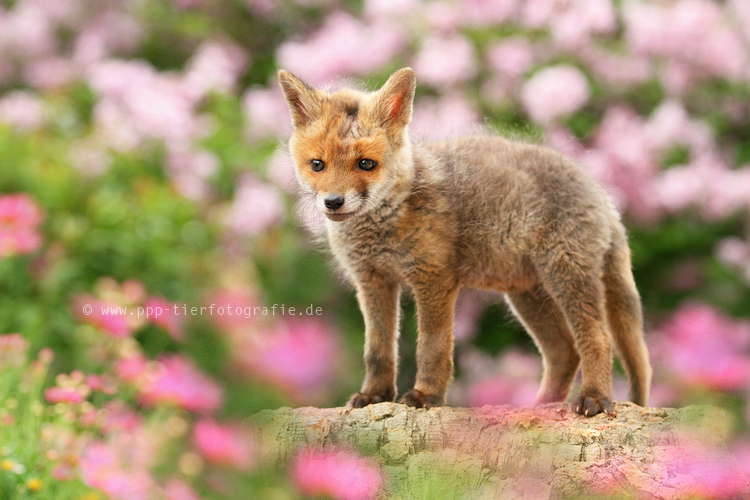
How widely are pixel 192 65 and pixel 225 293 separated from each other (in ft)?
12.0

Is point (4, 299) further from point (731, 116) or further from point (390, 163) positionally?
point (731, 116)

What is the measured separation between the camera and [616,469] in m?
3.27

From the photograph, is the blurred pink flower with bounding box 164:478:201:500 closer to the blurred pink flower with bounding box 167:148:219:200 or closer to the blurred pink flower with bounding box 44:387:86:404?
the blurred pink flower with bounding box 44:387:86:404

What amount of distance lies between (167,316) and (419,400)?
8.14ft

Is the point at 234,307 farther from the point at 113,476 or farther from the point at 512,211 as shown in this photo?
the point at 512,211

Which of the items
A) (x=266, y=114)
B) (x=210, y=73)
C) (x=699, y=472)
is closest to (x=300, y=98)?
(x=699, y=472)

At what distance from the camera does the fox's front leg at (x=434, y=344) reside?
3.57m

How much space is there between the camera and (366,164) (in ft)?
10.7

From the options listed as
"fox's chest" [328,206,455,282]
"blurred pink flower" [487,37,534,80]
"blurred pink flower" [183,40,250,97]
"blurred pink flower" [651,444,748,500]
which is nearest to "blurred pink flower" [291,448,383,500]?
"fox's chest" [328,206,455,282]

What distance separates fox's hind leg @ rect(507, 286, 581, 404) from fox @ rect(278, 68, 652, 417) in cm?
7

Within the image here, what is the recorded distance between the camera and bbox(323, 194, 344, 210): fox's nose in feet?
10.2

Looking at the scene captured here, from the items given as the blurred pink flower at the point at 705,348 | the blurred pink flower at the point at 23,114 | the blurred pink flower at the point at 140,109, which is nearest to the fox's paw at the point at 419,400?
the blurred pink flower at the point at 705,348

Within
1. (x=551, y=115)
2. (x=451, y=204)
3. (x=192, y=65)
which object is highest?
(x=192, y=65)

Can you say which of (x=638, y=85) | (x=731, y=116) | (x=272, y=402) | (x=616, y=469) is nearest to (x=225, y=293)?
(x=272, y=402)
